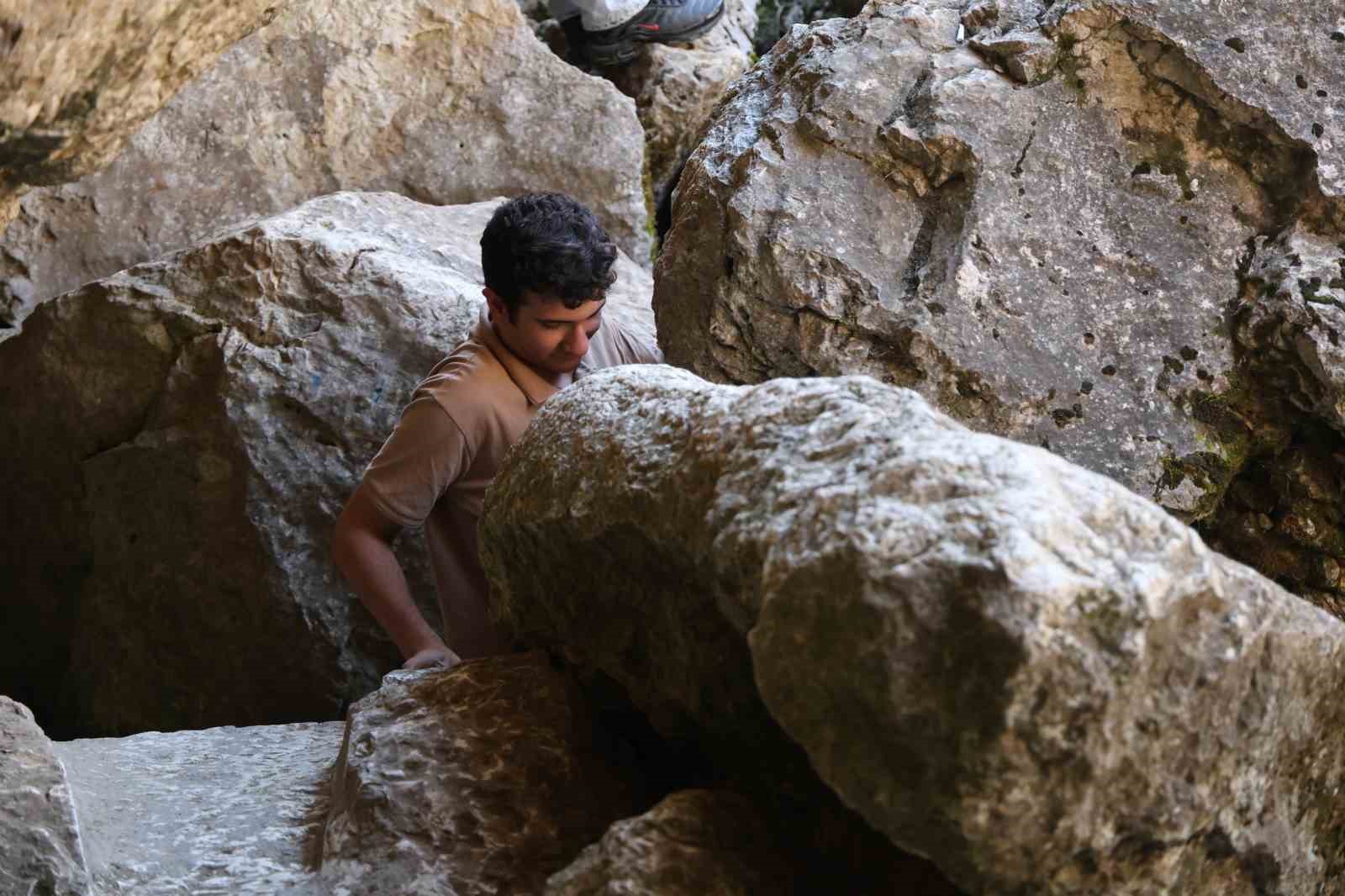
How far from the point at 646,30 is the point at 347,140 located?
1505mm

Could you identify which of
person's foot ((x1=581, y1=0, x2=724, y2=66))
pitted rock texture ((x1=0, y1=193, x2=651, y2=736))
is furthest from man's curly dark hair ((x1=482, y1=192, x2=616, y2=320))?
person's foot ((x1=581, y1=0, x2=724, y2=66))

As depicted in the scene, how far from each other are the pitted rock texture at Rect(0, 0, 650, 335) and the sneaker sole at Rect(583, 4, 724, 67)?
794 mm

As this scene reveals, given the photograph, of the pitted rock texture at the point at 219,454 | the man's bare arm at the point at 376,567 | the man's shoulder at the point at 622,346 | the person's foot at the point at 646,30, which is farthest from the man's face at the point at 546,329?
the person's foot at the point at 646,30

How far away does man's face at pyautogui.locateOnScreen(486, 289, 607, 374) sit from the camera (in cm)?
280

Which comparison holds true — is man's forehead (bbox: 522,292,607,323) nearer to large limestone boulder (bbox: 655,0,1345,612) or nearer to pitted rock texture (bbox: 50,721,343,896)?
large limestone boulder (bbox: 655,0,1345,612)

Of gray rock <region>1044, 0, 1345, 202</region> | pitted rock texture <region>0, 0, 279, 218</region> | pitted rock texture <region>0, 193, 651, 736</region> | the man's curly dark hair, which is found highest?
gray rock <region>1044, 0, 1345, 202</region>

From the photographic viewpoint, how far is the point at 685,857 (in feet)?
5.24

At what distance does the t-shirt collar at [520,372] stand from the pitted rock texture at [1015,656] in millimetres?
1244

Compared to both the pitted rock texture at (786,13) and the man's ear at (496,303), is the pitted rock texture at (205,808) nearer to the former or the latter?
the man's ear at (496,303)

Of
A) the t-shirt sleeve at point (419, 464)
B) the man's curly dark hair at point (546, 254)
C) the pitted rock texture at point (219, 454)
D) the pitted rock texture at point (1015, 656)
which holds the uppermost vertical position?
the pitted rock texture at point (1015, 656)

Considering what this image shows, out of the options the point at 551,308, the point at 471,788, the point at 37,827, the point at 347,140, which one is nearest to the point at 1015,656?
→ the point at 471,788

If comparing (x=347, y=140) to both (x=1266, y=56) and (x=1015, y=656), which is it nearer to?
(x=1266, y=56)

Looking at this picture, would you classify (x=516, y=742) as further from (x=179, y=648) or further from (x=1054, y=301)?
(x=179, y=648)

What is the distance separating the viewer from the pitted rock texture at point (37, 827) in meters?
1.88
